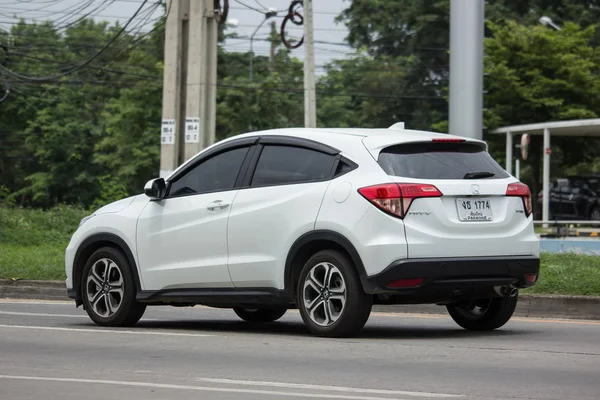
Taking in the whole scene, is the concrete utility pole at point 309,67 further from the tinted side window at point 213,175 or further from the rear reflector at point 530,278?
the rear reflector at point 530,278

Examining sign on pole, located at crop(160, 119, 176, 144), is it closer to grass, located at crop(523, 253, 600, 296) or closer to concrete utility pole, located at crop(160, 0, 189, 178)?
concrete utility pole, located at crop(160, 0, 189, 178)

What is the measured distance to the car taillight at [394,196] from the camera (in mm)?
9445

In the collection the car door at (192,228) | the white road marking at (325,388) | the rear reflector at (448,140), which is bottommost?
the white road marking at (325,388)

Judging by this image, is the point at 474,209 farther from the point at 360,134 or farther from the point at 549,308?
the point at 549,308

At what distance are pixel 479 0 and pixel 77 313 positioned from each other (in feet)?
21.9

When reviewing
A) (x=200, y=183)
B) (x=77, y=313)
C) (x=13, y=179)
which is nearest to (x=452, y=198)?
(x=200, y=183)

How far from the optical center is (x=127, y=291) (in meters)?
11.1

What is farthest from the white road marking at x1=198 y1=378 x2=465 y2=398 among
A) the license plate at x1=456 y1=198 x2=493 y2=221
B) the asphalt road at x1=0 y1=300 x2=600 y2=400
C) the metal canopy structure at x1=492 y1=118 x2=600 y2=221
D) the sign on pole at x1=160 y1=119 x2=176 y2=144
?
the metal canopy structure at x1=492 y1=118 x2=600 y2=221

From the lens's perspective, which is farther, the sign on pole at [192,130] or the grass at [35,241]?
the sign on pole at [192,130]

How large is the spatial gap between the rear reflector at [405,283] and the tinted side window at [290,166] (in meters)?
1.07

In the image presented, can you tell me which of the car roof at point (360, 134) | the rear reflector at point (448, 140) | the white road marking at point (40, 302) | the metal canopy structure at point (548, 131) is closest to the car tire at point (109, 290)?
the car roof at point (360, 134)

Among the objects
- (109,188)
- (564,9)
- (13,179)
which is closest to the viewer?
(109,188)

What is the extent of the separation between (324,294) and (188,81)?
10504 mm

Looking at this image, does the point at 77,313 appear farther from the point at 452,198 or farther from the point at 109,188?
the point at 109,188
